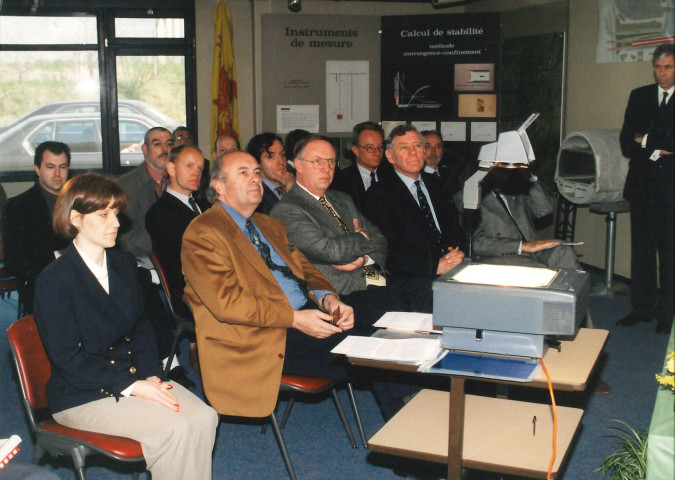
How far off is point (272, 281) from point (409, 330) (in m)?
0.79

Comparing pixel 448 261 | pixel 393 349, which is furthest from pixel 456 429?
pixel 448 261

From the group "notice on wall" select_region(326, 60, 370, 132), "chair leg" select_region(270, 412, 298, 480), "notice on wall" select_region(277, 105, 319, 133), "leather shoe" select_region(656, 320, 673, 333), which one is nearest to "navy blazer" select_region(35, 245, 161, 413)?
"chair leg" select_region(270, 412, 298, 480)

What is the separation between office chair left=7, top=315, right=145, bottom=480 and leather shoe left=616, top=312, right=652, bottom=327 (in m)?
3.99

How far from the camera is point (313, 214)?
3.59 meters

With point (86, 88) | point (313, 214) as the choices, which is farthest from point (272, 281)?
point (86, 88)

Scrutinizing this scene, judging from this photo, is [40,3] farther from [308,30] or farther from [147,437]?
[147,437]

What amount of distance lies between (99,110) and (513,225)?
5608 mm

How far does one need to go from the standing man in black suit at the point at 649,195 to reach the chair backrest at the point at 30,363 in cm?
387

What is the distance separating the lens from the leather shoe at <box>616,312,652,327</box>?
207 inches

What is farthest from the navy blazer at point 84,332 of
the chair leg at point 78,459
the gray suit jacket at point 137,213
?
the gray suit jacket at point 137,213

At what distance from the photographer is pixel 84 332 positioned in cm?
242

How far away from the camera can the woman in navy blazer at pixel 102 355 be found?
7.71ft

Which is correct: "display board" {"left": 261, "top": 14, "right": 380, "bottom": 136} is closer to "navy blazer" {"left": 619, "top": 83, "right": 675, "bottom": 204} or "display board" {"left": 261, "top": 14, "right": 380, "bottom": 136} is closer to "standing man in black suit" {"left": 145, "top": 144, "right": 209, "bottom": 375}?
"navy blazer" {"left": 619, "top": 83, "right": 675, "bottom": 204}

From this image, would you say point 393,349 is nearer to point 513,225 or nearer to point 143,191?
point 513,225
